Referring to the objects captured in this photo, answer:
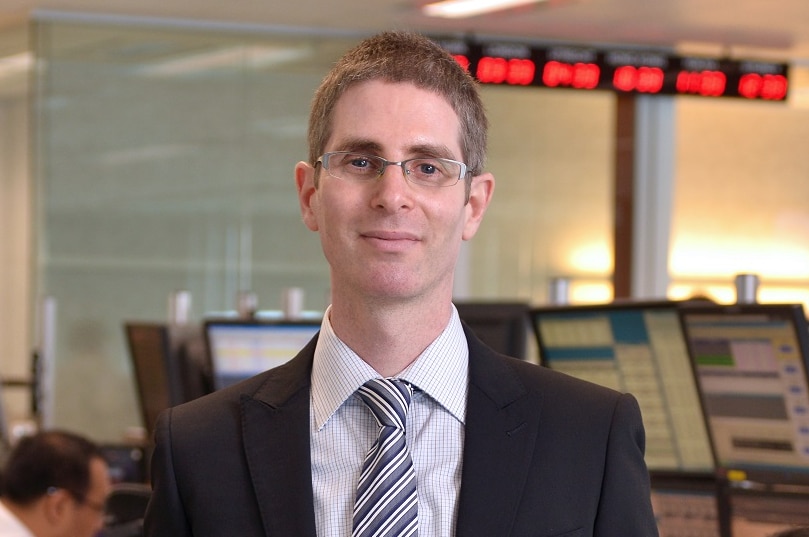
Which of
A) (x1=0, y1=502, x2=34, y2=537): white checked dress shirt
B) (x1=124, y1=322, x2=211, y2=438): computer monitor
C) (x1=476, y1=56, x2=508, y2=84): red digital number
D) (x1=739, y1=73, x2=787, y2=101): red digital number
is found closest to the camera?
(x1=0, y1=502, x2=34, y2=537): white checked dress shirt

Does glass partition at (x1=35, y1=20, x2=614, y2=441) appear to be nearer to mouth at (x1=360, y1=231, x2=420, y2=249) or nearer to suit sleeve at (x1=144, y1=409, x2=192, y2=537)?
suit sleeve at (x1=144, y1=409, x2=192, y2=537)

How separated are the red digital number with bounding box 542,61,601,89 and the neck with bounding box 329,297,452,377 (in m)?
5.67

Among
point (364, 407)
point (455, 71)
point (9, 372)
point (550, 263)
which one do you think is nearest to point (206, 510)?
point (364, 407)

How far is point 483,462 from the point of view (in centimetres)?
124

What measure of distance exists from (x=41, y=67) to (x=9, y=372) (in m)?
3.40

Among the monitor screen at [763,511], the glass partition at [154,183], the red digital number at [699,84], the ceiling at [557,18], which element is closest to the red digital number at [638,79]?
the red digital number at [699,84]

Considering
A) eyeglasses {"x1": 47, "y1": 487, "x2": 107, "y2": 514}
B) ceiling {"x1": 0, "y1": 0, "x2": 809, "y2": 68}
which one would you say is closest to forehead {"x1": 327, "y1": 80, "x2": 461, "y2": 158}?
eyeglasses {"x1": 47, "y1": 487, "x2": 107, "y2": 514}

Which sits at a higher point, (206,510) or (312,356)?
(312,356)

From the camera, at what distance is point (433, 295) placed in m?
1.26

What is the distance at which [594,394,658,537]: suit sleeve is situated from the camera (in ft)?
4.06

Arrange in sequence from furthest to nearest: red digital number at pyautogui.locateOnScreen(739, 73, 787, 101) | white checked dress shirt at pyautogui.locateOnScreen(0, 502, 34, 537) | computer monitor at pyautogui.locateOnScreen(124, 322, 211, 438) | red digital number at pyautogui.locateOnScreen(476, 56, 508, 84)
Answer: red digital number at pyautogui.locateOnScreen(739, 73, 787, 101)
red digital number at pyautogui.locateOnScreen(476, 56, 508, 84)
computer monitor at pyautogui.locateOnScreen(124, 322, 211, 438)
white checked dress shirt at pyautogui.locateOnScreen(0, 502, 34, 537)

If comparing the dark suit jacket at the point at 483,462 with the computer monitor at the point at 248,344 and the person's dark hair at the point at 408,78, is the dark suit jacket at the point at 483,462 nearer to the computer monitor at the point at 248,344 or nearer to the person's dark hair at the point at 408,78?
the person's dark hair at the point at 408,78

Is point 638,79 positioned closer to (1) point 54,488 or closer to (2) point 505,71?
(2) point 505,71

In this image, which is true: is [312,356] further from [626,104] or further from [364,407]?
[626,104]
